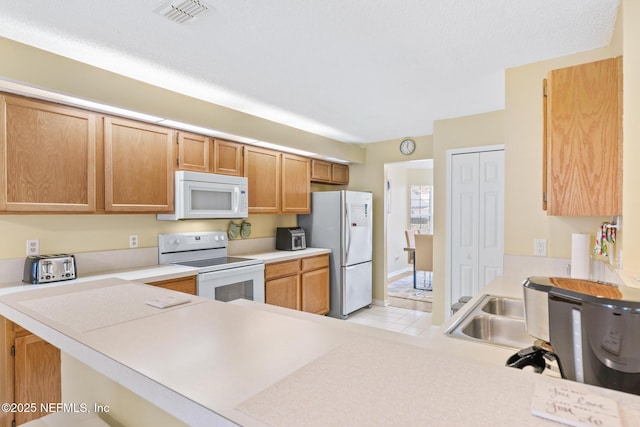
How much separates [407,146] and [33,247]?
3.99 metres

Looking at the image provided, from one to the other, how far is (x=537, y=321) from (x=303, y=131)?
145 inches

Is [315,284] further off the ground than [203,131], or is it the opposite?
[203,131]

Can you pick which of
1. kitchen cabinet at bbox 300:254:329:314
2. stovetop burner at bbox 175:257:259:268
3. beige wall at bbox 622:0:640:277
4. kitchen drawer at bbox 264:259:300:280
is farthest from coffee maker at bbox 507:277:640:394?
kitchen cabinet at bbox 300:254:329:314

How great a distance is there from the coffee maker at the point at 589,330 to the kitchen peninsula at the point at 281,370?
44mm

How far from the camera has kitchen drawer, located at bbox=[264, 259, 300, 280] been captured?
3.60 m

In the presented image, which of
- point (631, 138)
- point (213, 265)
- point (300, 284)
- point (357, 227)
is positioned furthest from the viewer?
point (357, 227)

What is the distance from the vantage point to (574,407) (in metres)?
0.60

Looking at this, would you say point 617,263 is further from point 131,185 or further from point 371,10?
point 131,185

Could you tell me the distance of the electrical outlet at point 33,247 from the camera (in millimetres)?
2432

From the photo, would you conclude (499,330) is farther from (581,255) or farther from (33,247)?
(33,247)

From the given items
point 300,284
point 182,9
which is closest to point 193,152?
point 182,9

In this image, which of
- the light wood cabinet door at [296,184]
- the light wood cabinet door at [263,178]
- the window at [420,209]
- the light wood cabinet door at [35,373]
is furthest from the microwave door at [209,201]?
the window at [420,209]

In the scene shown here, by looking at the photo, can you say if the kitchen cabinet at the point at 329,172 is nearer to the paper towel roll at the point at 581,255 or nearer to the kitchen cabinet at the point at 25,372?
the paper towel roll at the point at 581,255

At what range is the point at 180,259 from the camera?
131 inches
